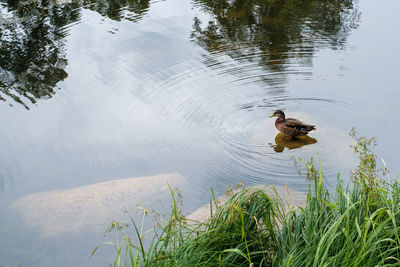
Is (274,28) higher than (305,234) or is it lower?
lower

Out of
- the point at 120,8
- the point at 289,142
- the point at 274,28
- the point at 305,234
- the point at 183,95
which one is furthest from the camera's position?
the point at 120,8

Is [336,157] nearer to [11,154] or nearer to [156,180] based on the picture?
[156,180]

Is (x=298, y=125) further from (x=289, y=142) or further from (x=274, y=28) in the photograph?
(x=274, y=28)

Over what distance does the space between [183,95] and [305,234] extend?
13.6 feet

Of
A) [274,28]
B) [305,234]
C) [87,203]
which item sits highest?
[305,234]

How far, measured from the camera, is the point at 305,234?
3.48 meters

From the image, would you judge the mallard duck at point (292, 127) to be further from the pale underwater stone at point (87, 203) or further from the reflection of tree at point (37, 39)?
the reflection of tree at point (37, 39)

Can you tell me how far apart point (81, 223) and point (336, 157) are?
9.76ft

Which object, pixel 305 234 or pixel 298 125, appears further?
pixel 298 125

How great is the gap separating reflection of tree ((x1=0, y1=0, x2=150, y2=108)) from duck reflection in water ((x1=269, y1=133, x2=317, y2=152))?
11.9 feet

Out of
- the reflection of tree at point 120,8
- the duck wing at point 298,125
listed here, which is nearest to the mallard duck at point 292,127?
the duck wing at point 298,125

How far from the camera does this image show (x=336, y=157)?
19.2 feet

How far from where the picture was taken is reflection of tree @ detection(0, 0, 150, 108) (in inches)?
315

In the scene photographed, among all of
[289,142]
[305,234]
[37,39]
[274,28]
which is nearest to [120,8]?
[37,39]
